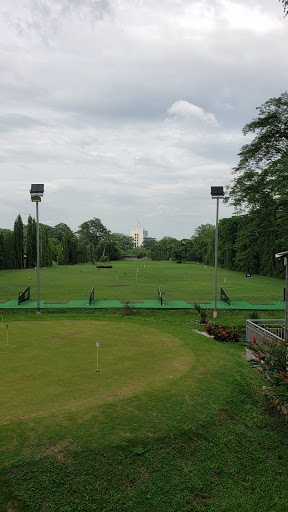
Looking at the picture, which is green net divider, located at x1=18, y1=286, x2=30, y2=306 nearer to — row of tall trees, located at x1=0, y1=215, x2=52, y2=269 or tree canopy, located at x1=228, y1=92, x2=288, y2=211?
tree canopy, located at x1=228, y1=92, x2=288, y2=211

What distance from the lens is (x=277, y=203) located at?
4444 centimetres

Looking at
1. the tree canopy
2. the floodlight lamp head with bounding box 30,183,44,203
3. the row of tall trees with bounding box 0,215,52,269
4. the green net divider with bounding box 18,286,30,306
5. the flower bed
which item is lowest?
the flower bed

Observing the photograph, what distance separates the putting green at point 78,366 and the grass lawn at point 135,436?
0.04m

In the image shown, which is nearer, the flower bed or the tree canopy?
the flower bed

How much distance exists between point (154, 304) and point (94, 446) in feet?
63.2

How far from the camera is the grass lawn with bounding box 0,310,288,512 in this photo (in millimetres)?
5602

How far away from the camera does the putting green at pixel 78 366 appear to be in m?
7.91

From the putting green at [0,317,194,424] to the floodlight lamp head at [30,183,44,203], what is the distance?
9054 millimetres

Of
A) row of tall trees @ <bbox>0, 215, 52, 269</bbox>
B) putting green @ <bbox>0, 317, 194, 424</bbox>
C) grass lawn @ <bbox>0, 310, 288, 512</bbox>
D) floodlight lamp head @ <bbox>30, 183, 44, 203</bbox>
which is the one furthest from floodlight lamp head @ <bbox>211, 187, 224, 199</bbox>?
row of tall trees @ <bbox>0, 215, 52, 269</bbox>

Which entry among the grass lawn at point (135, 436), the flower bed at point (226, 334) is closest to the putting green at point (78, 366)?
the grass lawn at point (135, 436)

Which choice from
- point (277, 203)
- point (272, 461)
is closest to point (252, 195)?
point (277, 203)

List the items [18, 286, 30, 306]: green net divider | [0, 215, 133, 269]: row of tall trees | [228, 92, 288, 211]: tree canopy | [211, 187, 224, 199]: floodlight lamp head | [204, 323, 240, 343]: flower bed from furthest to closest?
[0, 215, 133, 269]: row of tall trees < [228, 92, 288, 211]: tree canopy < [18, 286, 30, 306]: green net divider < [211, 187, 224, 199]: floodlight lamp head < [204, 323, 240, 343]: flower bed

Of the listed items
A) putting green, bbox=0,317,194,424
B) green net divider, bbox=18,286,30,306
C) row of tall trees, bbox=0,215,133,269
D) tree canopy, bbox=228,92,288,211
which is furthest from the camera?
row of tall trees, bbox=0,215,133,269

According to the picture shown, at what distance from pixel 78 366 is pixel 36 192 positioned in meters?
14.2
